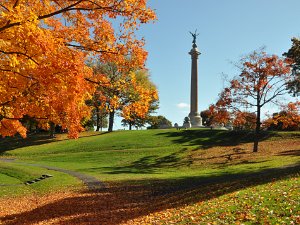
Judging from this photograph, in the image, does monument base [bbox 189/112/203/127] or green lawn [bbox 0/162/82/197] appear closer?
green lawn [bbox 0/162/82/197]

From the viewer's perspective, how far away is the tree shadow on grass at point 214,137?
4403 centimetres

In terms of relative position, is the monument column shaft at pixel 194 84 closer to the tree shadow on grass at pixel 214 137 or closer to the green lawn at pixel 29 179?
the tree shadow on grass at pixel 214 137

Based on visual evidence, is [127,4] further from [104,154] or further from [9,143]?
[9,143]

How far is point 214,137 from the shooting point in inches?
1882

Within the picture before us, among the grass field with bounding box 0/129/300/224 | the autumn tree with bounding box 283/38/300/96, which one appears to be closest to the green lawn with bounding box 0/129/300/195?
the grass field with bounding box 0/129/300/224

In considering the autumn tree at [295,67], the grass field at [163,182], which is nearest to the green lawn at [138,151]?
the grass field at [163,182]

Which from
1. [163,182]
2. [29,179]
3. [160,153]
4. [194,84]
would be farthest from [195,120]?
[163,182]

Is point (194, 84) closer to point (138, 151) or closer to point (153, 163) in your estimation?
point (138, 151)

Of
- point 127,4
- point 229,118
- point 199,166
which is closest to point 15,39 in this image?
point 127,4

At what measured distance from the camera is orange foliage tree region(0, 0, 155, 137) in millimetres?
8820

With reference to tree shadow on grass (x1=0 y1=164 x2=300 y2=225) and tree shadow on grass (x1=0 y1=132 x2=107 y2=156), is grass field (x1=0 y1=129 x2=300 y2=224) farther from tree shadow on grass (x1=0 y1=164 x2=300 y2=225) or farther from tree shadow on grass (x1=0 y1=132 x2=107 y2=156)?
tree shadow on grass (x1=0 y1=132 x2=107 y2=156)

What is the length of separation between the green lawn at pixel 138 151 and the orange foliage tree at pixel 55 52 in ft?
60.2

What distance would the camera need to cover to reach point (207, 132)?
168ft

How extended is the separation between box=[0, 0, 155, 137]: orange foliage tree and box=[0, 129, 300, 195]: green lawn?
1833cm
